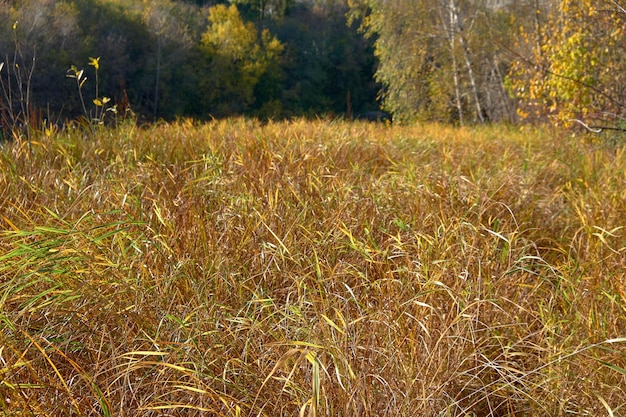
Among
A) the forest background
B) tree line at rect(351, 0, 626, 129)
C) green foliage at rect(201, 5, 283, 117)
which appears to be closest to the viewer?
the forest background

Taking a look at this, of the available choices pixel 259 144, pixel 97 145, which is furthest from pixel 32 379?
pixel 259 144

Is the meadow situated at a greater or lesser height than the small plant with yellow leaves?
lesser

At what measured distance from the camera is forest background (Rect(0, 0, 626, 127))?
5.89m

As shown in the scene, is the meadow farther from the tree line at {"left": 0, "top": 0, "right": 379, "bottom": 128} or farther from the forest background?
the tree line at {"left": 0, "top": 0, "right": 379, "bottom": 128}

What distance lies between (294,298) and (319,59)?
29596mm

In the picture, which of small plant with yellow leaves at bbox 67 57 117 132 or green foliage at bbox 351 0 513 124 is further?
green foliage at bbox 351 0 513 124

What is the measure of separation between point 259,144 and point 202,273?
2069 mm

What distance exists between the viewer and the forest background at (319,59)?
589 cm

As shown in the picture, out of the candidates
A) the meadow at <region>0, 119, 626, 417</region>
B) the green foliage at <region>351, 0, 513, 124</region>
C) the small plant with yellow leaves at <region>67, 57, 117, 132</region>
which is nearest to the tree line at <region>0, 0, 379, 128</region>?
the green foliage at <region>351, 0, 513, 124</region>

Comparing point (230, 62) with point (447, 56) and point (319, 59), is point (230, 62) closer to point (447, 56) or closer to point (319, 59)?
point (319, 59)

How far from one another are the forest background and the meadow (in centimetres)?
84

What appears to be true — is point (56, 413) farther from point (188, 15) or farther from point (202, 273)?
point (188, 15)

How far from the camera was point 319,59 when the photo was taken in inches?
1195

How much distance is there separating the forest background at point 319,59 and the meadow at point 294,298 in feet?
2.76
